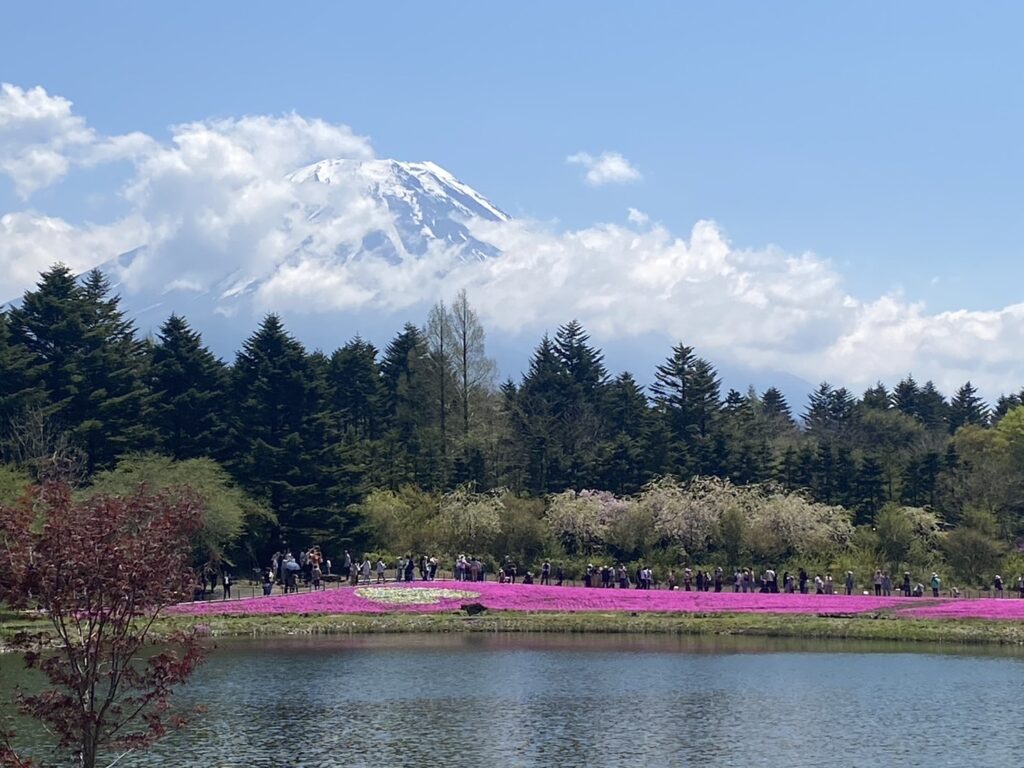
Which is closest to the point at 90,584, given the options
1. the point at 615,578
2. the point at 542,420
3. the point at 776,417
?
the point at 615,578

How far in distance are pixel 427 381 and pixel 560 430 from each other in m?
11.5

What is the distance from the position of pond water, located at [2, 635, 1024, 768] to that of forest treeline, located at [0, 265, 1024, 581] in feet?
68.6

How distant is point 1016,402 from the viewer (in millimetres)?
114812

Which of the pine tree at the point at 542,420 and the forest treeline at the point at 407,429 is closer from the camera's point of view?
the forest treeline at the point at 407,429

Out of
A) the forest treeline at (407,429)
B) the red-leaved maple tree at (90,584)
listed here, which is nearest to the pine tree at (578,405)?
the forest treeline at (407,429)

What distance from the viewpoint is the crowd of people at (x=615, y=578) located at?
56438 millimetres

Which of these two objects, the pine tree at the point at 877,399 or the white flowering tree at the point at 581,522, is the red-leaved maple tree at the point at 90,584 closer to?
the white flowering tree at the point at 581,522

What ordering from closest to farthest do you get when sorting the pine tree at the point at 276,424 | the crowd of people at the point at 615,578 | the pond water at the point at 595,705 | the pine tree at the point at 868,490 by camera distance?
the pond water at the point at 595,705 < the crowd of people at the point at 615,578 < the pine tree at the point at 276,424 < the pine tree at the point at 868,490

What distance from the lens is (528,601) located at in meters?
50.5

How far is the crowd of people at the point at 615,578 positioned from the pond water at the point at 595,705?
1459 centimetres

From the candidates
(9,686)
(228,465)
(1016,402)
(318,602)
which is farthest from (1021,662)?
(1016,402)

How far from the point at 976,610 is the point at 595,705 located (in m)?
23.7

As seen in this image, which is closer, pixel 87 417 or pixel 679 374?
pixel 87 417

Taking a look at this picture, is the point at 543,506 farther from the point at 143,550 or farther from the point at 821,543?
the point at 143,550
